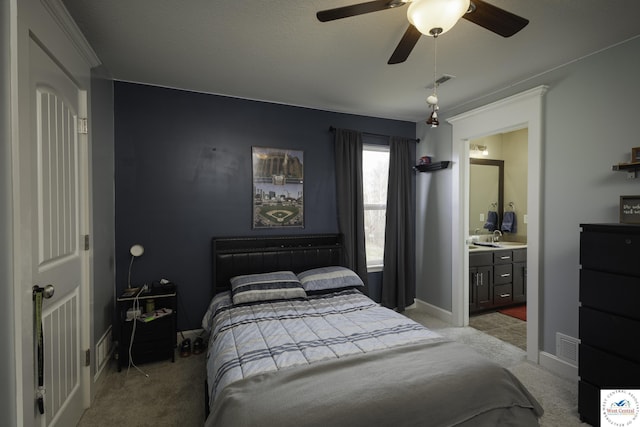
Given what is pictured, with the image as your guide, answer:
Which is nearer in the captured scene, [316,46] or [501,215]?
[316,46]

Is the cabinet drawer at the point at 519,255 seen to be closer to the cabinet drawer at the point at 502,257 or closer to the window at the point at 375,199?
the cabinet drawer at the point at 502,257

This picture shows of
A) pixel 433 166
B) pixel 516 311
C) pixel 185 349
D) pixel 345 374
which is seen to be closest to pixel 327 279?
pixel 185 349

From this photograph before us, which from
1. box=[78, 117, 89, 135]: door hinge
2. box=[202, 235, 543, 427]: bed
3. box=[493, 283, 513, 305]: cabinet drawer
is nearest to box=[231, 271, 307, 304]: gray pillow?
box=[202, 235, 543, 427]: bed

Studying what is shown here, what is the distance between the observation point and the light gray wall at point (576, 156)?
7.23 ft

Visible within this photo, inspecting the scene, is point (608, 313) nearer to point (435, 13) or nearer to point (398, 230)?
point (435, 13)

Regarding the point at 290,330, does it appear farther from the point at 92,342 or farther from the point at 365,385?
the point at 92,342

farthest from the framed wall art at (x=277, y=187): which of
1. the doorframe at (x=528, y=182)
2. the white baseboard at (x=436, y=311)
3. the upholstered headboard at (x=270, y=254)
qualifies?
the white baseboard at (x=436, y=311)

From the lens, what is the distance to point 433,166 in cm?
381

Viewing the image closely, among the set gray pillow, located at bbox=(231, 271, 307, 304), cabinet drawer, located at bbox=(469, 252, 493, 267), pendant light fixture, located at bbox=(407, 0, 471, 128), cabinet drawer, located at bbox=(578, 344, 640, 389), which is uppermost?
pendant light fixture, located at bbox=(407, 0, 471, 128)

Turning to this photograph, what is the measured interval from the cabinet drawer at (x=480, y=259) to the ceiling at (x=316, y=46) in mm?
1990

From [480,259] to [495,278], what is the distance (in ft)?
1.39

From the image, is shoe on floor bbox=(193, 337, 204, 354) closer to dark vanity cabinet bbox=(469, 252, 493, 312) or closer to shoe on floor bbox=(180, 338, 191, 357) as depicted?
shoe on floor bbox=(180, 338, 191, 357)

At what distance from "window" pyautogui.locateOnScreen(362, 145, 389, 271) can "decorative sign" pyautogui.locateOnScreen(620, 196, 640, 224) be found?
233cm

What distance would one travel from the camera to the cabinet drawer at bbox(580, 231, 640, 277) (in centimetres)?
178
